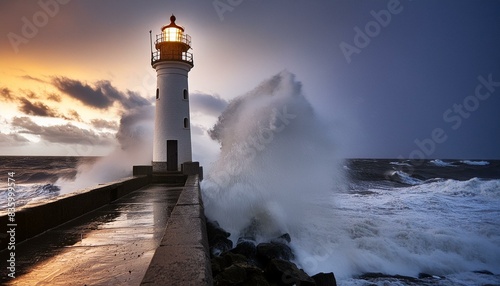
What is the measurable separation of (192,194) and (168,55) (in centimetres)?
965

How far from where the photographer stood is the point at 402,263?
9016mm

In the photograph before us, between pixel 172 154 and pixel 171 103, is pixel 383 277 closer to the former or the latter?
pixel 172 154

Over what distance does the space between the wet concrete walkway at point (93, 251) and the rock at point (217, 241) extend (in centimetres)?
238

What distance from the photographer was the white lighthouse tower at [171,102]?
14.7 metres

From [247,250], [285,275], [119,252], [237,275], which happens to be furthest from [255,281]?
[119,252]

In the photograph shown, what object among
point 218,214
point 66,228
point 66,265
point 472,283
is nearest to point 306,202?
point 218,214

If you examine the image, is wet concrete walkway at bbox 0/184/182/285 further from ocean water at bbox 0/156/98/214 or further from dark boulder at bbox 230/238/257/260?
dark boulder at bbox 230/238/257/260

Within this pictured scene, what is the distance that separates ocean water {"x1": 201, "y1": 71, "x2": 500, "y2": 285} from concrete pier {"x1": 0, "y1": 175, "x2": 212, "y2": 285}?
5045 mm

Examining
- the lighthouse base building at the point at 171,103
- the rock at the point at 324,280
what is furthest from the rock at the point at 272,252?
the lighthouse base building at the point at 171,103

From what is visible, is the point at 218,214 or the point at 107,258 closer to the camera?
the point at 107,258

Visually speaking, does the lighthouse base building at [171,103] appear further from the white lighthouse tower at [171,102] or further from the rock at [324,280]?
the rock at [324,280]

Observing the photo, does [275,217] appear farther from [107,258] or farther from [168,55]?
[168,55]

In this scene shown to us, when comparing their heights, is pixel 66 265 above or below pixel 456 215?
above

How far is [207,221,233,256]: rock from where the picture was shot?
7.70m
